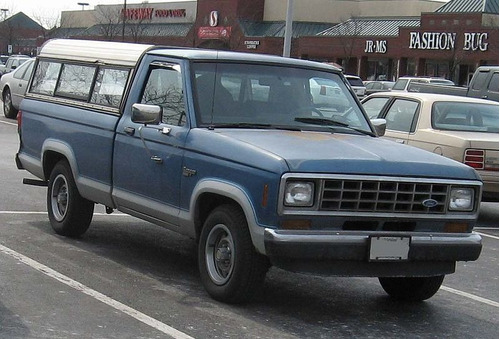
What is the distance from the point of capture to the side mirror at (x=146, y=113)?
8.33m

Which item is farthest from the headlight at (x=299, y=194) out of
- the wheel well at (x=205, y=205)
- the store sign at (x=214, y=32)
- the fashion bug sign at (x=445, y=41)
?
the store sign at (x=214, y=32)

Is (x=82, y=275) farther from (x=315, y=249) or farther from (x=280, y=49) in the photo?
(x=280, y=49)

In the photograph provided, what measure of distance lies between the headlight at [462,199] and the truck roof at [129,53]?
1.98 m

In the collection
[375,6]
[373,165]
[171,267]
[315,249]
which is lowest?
Result: [171,267]

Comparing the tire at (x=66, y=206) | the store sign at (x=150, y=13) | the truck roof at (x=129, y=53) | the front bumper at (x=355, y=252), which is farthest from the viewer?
the store sign at (x=150, y=13)

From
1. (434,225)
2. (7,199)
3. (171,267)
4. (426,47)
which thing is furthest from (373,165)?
(426,47)

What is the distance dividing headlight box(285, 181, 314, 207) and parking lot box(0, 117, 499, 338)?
851 millimetres

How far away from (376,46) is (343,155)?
56.6 metres

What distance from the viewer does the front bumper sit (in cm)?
700

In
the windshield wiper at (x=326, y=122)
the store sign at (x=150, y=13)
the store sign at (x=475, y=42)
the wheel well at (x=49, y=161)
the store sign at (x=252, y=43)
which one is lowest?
the wheel well at (x=49, y=161)

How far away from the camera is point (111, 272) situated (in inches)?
337

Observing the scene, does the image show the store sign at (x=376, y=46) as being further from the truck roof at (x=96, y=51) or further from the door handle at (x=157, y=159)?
the door handle at (x=157, y=159)

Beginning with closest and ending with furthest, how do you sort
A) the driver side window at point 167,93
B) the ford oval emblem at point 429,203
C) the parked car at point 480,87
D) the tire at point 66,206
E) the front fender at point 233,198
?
the front fender at point 233,198 < the ford oval emblem at point 429,203 < the driver side window at point 167,93 < the tire at point 66,206 < the parked car at point 480,87

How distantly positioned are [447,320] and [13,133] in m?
17.0
